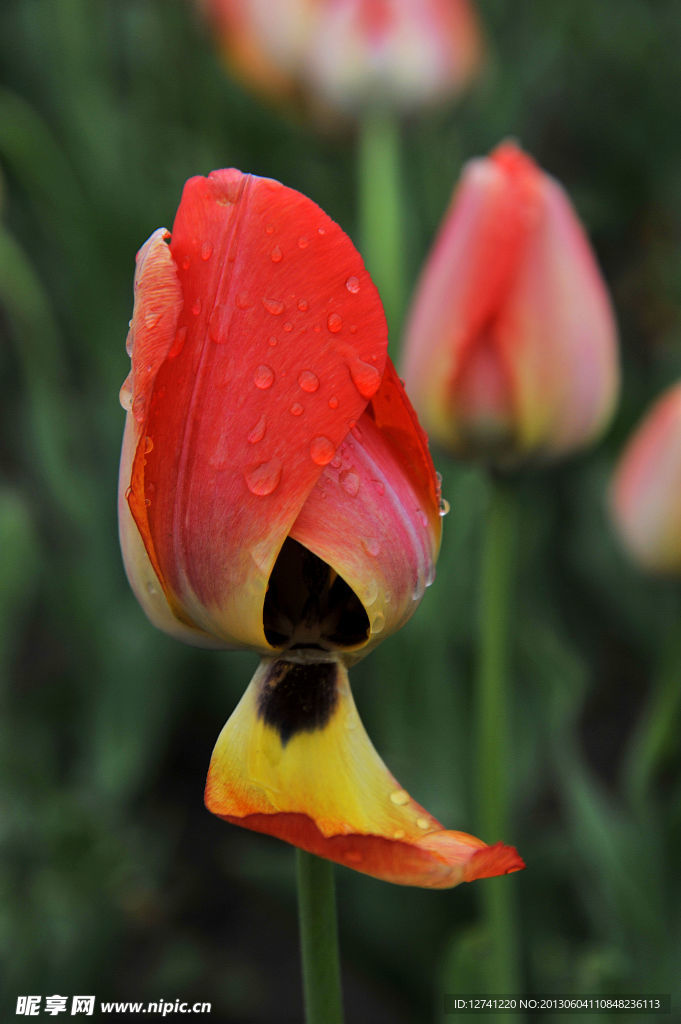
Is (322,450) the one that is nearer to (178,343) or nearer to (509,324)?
(178,343)

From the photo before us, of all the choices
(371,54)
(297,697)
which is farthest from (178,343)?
(371,54)

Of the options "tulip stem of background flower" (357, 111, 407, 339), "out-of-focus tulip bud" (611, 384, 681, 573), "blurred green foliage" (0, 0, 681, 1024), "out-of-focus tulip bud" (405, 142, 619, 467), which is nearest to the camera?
"out-of-focus tulip bud" (405, 142, 619, 467)

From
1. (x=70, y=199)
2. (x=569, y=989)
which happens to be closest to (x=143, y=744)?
(x=569, y=989)

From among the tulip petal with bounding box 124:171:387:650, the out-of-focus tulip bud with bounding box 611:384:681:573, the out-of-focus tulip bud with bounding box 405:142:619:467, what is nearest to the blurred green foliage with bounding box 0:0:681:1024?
the out-of-focus tulip bud with bounding box 611:384:681:573

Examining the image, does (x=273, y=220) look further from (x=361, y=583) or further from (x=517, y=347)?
(x=517, y=347)

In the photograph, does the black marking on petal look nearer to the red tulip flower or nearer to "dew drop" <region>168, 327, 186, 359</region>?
the red tulip flower

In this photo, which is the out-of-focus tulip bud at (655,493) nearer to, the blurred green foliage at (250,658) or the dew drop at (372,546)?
the blurred green foliage at (250,658)

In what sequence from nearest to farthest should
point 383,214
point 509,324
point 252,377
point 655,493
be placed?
point 252,377 < point 509,324 < point 655,493 < point 383,214
